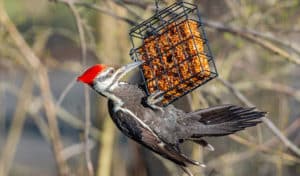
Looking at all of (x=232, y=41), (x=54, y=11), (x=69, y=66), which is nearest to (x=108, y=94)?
(x=54, y=11)

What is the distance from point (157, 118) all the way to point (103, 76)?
1.74 ft

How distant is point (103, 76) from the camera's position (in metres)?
4.20

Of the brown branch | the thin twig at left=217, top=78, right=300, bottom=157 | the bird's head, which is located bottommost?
the thin twig at left=217, top=78, right=300, bottom=157

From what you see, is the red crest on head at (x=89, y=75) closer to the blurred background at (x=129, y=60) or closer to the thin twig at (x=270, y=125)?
the thin twig at (x=270, y=125)

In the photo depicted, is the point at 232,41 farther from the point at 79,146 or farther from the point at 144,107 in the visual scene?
the point at 144,107

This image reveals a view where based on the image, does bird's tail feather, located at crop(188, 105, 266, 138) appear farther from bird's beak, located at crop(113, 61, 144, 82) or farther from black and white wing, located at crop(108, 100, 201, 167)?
bird's beak, located at crop(113, 61, 144, 82)

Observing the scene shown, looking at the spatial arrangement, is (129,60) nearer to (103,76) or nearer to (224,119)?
(224,119)

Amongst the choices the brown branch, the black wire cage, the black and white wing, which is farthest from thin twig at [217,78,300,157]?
the brown branch

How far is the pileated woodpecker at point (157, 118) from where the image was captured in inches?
167

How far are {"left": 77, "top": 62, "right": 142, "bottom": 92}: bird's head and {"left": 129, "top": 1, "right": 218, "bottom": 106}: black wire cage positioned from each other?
0.21m

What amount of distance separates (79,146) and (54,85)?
9.19 meters

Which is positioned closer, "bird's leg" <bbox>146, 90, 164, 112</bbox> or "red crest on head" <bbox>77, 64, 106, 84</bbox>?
"red crest on head" <bbox>77, 64, 106, 84</bbox>

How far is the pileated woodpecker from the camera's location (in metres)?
4.25

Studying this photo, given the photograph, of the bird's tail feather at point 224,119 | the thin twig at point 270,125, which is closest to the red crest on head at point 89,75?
the bird's tail feather at point 224,119
